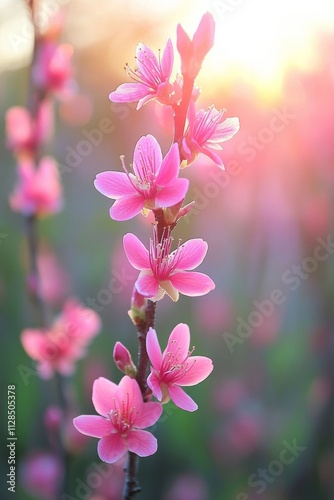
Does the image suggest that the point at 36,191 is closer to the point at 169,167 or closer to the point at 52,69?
the point at 52,69

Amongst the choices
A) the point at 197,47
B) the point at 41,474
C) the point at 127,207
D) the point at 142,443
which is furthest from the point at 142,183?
the point at 41,474

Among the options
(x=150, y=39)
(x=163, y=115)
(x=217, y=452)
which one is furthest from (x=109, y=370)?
(x=150, y=39)

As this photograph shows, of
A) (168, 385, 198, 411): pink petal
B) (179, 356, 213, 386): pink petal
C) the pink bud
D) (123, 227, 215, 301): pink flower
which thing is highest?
(123, 227, 215, 301): pink flower

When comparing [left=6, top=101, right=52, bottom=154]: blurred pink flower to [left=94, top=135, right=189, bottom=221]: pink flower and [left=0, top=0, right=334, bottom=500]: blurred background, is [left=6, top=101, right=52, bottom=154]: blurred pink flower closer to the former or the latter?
[left=0, top=0, right=334, bottom=500]: blurred background

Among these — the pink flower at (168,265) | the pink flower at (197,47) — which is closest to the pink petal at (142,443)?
the pink flower at (168,265)

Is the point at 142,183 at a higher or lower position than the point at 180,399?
higher

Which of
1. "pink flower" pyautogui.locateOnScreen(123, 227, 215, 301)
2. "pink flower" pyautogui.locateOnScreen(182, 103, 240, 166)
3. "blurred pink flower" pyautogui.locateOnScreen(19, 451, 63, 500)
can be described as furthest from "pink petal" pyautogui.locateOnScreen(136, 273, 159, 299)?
"blurred pink flower" pyautogui.locateOnScreen(19, 451, 63, 500)

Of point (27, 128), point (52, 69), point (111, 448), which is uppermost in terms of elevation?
point (52, 69)
